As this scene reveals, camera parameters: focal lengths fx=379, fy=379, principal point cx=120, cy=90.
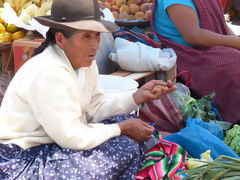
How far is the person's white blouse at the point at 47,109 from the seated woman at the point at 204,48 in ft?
5.39

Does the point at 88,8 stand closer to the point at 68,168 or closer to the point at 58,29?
the point at 58,29

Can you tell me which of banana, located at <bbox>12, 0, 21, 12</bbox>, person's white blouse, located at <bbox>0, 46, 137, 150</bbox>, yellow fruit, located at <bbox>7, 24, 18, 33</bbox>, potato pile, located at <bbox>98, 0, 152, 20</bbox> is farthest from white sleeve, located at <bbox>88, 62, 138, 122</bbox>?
banana, located at <bbox>12, 0, 21, 12</bbox>

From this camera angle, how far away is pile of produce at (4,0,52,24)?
3763mm

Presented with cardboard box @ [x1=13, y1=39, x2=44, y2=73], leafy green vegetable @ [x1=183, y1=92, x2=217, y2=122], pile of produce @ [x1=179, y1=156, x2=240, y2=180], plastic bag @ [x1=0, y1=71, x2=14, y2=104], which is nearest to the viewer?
pile of produce @ [x1=179, y1=156, x2=240, y2=180]

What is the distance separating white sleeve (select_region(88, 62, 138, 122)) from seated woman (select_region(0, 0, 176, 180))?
11.4 inches

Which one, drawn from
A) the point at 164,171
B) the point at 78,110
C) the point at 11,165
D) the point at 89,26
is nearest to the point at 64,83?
the point at 78,110

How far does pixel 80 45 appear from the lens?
195 centimetres

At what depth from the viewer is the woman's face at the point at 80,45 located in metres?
1.94

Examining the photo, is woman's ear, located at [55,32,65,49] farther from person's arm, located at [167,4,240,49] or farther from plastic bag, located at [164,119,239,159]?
person's arm, located at [167,4,240,49]

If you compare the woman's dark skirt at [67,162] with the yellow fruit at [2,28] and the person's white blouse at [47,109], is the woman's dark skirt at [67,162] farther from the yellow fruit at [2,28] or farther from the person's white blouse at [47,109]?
the yellow fruit at [2,28]

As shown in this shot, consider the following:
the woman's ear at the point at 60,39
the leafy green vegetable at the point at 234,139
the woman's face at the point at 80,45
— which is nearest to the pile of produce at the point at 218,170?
the woman's face at the point at 80,45

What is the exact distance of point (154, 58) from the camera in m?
3.30

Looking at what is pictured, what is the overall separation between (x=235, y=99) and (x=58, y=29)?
6.58ft

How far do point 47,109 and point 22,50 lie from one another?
1.82 meters
